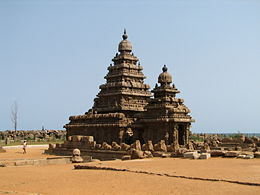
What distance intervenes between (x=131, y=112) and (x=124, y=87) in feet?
9.70

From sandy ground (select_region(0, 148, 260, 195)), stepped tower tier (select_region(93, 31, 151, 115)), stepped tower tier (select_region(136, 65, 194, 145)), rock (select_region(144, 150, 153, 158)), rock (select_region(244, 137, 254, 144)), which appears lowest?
sandy ground (select_region(0, 148, 260, 195))

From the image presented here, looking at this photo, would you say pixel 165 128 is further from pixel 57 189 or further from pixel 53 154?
pixel 57 189

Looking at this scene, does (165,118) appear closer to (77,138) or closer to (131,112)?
(131,112)

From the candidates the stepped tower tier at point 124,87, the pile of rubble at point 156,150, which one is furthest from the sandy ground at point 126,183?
the stepped tower tier at point 124,87

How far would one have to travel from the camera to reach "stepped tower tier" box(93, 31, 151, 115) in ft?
129

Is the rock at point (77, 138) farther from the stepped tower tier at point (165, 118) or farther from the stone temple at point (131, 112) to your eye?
the stepped tower tier at point (165, 118)

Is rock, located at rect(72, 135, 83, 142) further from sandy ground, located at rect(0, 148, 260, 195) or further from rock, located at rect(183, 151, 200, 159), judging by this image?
sandy ground, located at rect(0, 148, 260, 195)

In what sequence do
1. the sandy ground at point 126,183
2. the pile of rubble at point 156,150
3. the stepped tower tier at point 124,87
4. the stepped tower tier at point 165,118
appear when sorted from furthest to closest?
the stepped tower tier at point 124,87 < the stepped tower tier at point 165,118 < the pile of rubble at point 156,150 < the sandy ground at point 126,183

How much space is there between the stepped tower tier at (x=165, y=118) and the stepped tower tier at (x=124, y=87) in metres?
3.48

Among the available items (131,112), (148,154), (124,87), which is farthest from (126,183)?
(124,87)

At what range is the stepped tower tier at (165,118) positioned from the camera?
110ft

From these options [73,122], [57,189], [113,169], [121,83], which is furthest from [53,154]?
[57,189]

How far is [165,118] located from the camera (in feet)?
110

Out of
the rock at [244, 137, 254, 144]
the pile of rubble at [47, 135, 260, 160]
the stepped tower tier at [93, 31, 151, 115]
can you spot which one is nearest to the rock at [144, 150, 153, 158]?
the pile of rubble at [47, 135, 260, 160]
